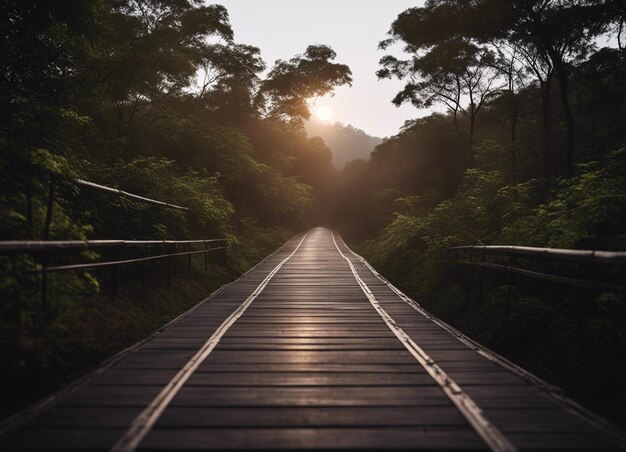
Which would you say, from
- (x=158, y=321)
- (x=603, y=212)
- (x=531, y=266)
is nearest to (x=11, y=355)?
(x=158, y=321)

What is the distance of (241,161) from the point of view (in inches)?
958

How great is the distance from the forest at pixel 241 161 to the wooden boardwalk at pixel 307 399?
0.57m

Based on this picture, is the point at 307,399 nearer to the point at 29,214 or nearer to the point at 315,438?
the point at 315,438

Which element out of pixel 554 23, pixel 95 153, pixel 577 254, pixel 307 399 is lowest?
pixel 307 399

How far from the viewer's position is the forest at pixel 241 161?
490 centimetres

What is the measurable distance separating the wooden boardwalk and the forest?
0.57 metres

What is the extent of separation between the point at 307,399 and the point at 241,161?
21.5m

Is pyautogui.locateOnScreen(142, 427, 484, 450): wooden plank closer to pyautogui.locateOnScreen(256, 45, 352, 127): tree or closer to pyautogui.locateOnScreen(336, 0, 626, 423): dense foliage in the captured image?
pyautogui.locateOnScreen(336, 0, 626, 423): dense foliage

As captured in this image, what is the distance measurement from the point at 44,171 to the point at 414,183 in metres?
44.7

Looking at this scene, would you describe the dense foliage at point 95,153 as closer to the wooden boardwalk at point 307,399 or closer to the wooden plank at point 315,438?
the wooden boardwalk at point 307,399

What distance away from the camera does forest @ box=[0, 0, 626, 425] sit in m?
4.90

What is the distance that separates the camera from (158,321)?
740 cm

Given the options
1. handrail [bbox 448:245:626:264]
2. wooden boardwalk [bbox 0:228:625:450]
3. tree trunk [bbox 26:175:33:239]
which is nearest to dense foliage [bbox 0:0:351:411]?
tree trunk [bbox 26:175:33:239]

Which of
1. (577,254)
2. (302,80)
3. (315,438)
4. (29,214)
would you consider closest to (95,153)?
(29,214)
